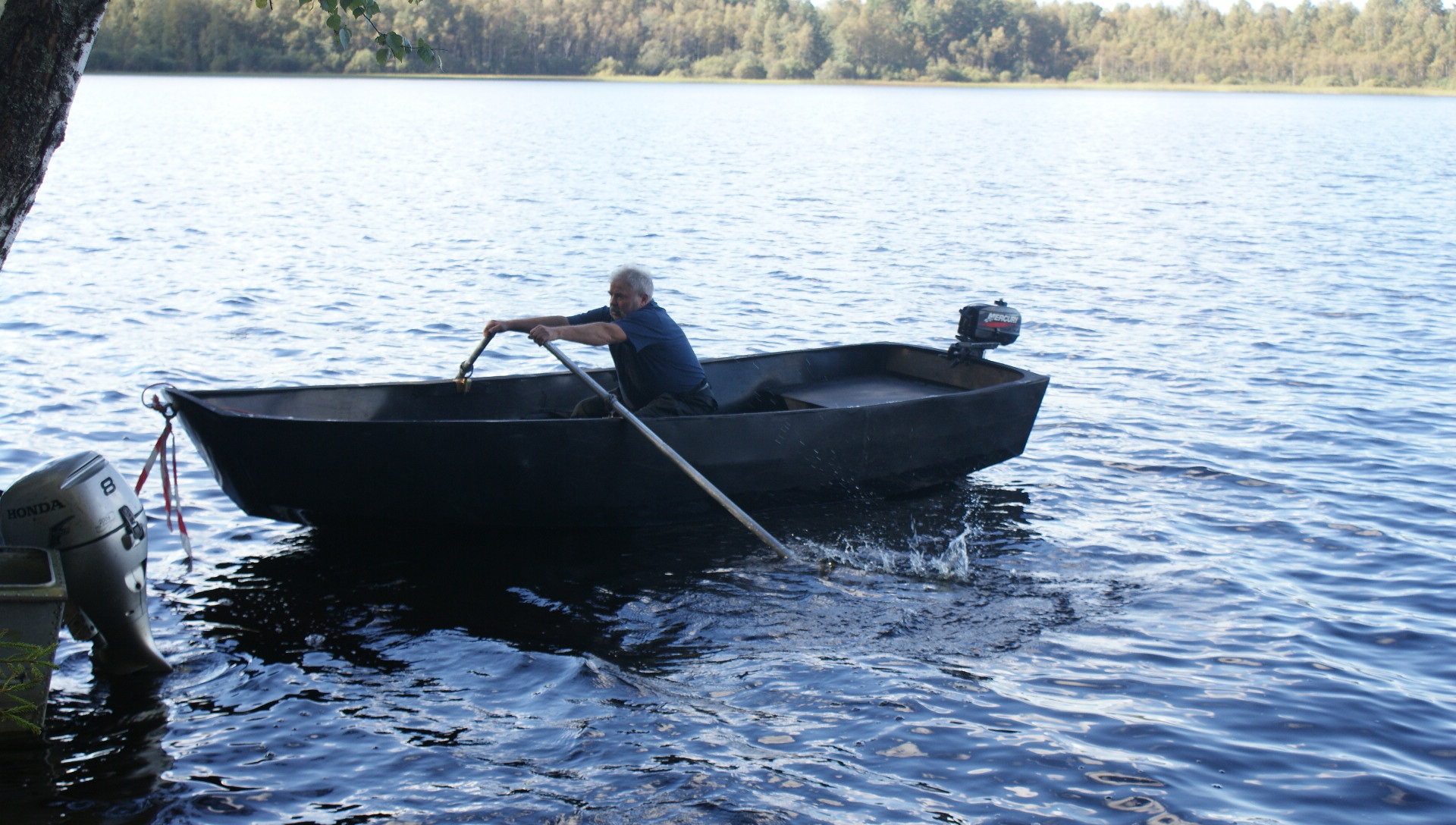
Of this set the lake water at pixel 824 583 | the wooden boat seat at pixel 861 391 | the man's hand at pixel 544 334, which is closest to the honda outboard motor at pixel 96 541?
the lake water at pixel 824 583

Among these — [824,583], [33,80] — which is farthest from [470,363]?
[33,80]

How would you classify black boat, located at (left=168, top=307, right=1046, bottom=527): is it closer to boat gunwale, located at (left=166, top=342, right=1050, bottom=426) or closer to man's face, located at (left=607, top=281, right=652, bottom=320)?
boat gunwale, located at (left=166, top=342, right=1050, bottom=426)

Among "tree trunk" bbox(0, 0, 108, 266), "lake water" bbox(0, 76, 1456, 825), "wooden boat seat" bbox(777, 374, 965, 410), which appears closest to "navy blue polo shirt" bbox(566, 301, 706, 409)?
"lake water" bbox(0, 76, 1456, 825)

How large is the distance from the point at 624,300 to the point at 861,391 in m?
2.33

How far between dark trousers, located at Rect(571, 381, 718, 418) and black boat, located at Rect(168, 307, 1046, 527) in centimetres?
40

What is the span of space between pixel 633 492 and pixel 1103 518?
3207mm

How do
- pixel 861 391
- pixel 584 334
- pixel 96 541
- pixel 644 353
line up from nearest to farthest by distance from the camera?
pixel 96 541, pixel 584 334, pixel 644 353, pixel 861 391

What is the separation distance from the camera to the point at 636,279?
711 cm

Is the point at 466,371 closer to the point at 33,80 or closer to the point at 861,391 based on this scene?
the point at 861,391

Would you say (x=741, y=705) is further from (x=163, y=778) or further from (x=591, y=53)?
(x=591, y=53)

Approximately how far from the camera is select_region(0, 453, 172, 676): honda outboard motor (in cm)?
462

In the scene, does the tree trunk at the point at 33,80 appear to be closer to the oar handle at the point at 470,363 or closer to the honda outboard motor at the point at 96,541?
the honda outboard motor at the point at 96,541

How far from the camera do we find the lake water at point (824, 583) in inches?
177

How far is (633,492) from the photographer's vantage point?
687cm
